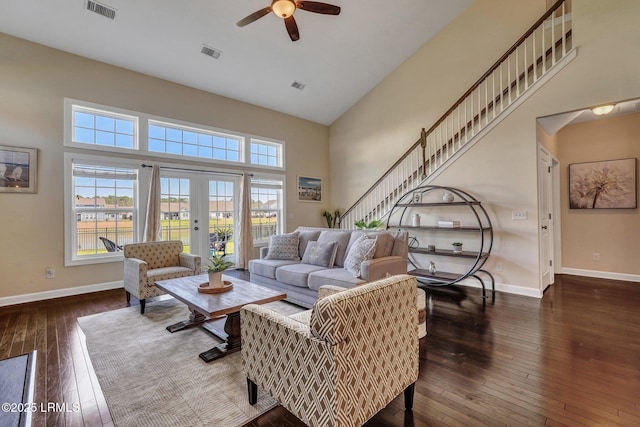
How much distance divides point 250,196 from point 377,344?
5.30 m

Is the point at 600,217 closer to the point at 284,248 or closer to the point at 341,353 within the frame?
the point at 284,248

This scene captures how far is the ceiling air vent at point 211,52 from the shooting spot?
480 cm

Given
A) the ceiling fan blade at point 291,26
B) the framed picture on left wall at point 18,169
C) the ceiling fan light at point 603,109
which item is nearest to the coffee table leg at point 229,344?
the ceiling fan blade at point 291,26

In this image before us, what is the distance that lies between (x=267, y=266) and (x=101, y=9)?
408 cm

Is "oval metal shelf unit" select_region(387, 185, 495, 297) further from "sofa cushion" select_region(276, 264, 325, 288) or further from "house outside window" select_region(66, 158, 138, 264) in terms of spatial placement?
"house outside window" select_region(66, 158, 138, 264)

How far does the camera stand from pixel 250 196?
6.38 m

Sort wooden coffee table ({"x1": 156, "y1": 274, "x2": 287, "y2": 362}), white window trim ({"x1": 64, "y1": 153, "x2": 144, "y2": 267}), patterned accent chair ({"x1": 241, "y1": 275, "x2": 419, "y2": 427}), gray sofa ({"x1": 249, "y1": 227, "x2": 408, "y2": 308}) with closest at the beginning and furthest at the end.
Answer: patterned accent chair ({"x1": 241, "y1": 275, "x2": 419, "y2": 427}), wooden coffee table ({"x1": 156, "y1": 274, "x2": 287, "y2": 362}), gray sofa ({"x1": 249, "y1": 227, "x2": 408, "y2": 308}), white window trim ({"x1": 64, "y1": 153, "x2": 144, "y2": 267})

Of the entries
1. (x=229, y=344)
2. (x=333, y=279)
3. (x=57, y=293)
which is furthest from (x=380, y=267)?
(x=57, y=293)

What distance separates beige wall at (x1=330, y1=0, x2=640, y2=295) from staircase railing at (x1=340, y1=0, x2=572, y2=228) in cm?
23

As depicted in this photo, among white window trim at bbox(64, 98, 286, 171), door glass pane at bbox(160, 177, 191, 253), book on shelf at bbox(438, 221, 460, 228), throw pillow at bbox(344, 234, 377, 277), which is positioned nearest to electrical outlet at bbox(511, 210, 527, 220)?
book on shelf at bbox(438, 221, 460, 228)

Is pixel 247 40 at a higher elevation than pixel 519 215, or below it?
higher

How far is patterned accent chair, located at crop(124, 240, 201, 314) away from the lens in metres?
3.58

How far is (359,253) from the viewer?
3428 mm

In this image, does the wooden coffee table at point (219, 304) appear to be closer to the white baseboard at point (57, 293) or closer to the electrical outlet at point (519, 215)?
the white baseboard at point (57, 293)
